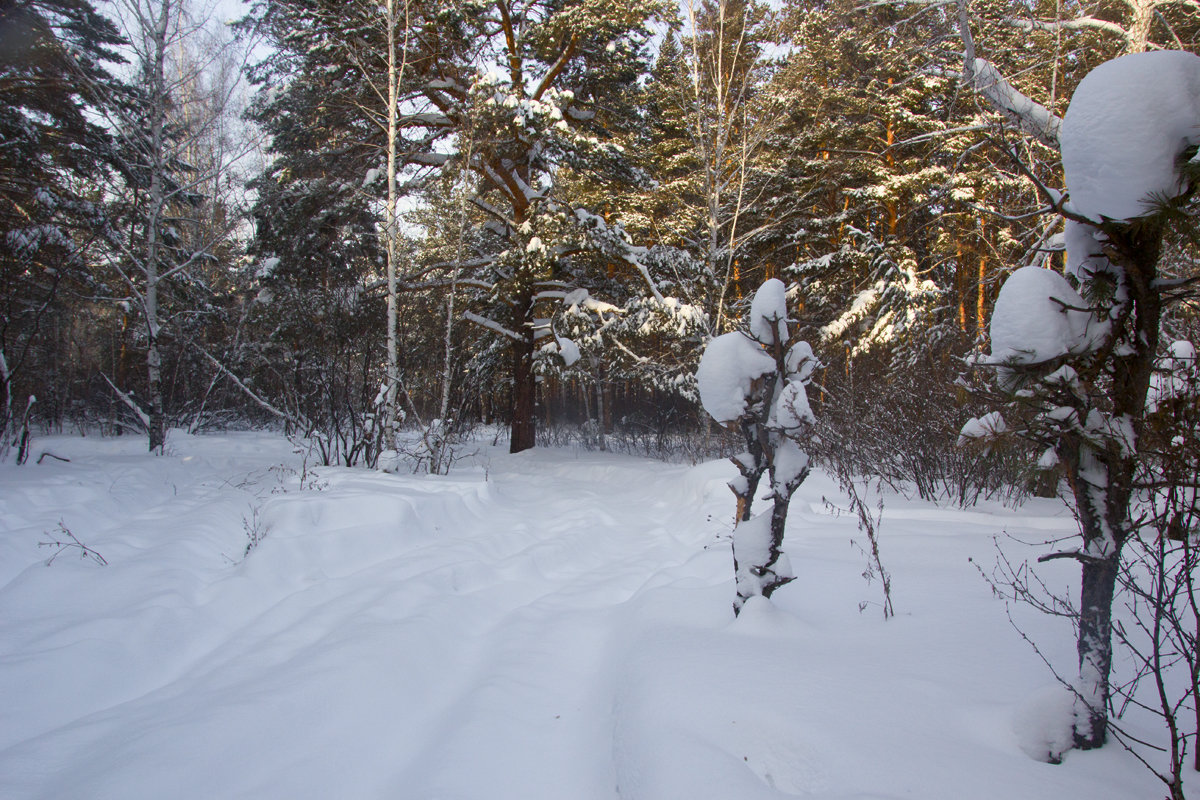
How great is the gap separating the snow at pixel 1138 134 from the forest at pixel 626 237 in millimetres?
39

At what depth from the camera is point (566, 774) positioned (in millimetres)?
1972

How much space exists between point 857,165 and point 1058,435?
49.7 feet

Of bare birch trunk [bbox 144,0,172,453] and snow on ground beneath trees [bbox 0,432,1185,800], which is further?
bare birch trunk [bbox 144,0,172,453]

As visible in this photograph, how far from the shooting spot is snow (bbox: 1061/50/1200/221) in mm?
1433

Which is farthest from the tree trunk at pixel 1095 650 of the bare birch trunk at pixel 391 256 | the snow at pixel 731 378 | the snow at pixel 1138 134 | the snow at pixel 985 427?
the bare birch trunk at pixel 391 256

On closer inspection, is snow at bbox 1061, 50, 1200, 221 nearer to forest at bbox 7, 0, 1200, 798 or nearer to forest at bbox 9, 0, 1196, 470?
forest at bbox 7, 0, 1200, 798

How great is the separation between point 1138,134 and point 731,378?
154 centimetres

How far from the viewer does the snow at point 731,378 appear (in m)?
2.62

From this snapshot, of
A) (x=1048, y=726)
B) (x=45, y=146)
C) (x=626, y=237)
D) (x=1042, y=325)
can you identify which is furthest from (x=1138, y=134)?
(x=45, y=146)

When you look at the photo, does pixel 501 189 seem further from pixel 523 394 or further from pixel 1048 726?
pixel 1048 726

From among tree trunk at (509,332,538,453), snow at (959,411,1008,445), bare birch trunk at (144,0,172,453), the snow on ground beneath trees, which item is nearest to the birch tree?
bare birch trunk at (144,0,172,453)

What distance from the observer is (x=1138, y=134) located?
4.76 feet

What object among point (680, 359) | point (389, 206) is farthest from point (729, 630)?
point (680, 359)

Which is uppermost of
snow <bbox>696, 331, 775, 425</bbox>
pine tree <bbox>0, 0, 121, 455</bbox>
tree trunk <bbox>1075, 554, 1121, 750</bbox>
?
pine tree <bbox>0, 0, 121, 455</bbox>
